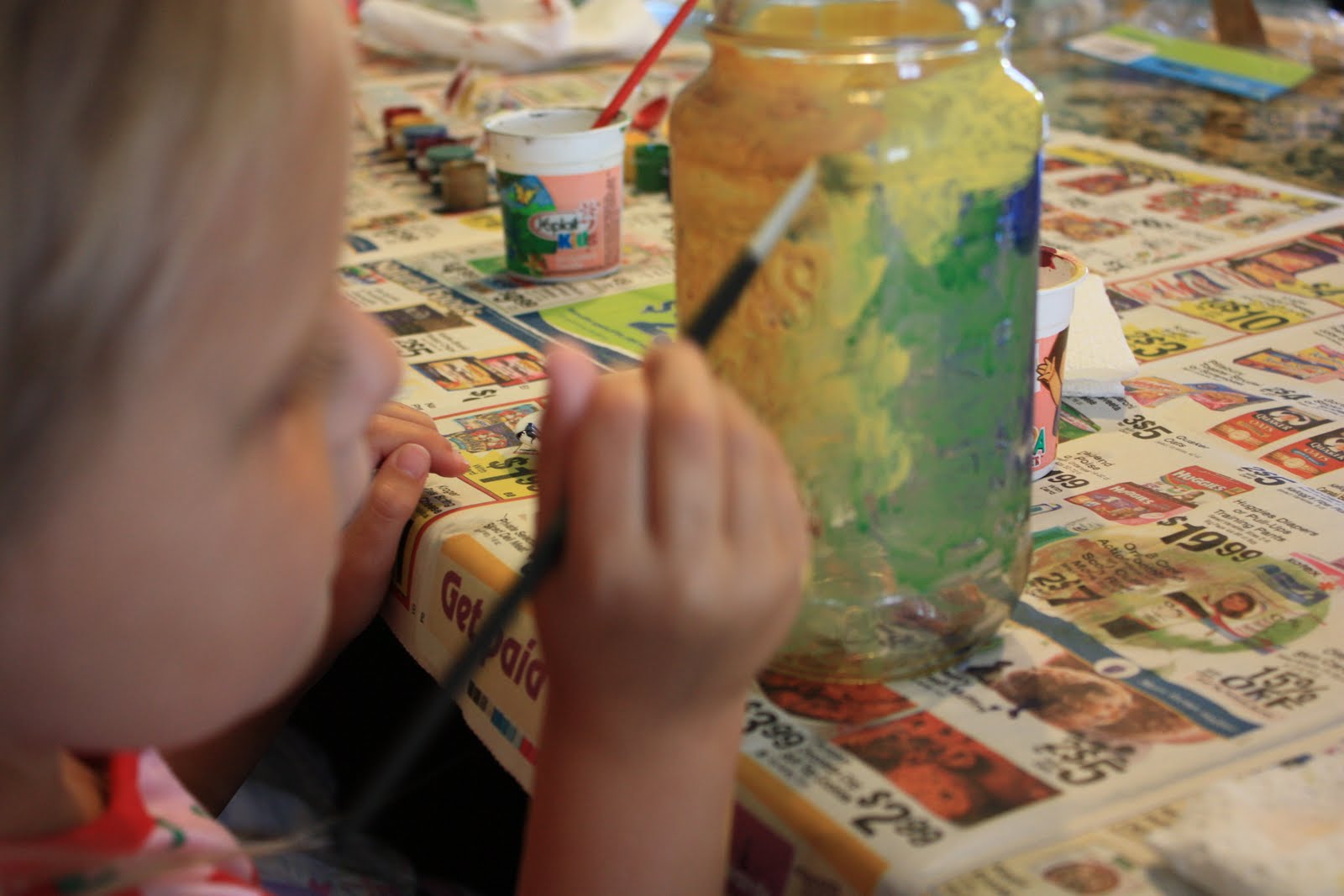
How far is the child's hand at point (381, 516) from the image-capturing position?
65cm

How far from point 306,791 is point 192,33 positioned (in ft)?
1.96

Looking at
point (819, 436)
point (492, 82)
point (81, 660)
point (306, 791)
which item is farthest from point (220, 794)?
point (492, 82)

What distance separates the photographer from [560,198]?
95 centimetres

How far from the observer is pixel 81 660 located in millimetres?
427

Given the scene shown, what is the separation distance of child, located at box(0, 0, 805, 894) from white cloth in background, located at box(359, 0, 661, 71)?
1.23 meters

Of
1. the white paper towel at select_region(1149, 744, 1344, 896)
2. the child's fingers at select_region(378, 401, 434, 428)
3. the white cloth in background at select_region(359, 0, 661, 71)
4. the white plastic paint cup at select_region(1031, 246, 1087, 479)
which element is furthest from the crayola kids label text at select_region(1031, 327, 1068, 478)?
the white cloth in background at select_region(359, 0, 661, 71)

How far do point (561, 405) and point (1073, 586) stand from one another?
0.27 m

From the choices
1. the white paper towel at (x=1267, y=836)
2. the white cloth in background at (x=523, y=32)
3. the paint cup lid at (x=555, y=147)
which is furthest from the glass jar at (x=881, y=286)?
the white cloth in background at (x=523, y=32)

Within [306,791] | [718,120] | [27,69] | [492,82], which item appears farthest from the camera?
[492,82]

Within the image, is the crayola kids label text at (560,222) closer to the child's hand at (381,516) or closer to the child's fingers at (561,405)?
the child's hand at (381,516)

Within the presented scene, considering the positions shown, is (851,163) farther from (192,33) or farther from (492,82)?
(492,82)

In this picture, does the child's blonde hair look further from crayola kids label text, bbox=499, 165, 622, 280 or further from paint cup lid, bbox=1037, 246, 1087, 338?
crayola kids label text, bbox=499, 165, 622, 280

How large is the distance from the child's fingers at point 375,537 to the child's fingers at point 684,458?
281mm

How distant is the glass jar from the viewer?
1.50 ft
